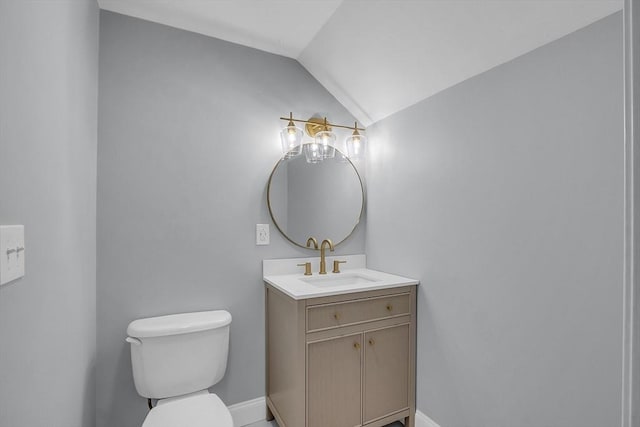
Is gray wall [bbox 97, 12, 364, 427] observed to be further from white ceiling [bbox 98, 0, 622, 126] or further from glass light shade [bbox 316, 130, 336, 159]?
glass light shade [bbox 316, 130, 336, 159]

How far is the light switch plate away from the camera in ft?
2.08

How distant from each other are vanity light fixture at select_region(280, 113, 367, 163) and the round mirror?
0.15 feet

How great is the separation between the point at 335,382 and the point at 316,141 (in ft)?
4.98

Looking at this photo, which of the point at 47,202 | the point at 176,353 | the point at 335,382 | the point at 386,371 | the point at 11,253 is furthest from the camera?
the point at 386,371

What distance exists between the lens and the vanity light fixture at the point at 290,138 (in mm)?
2053

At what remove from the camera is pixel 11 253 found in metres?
0.67

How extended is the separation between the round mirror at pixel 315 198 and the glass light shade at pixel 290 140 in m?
0.04

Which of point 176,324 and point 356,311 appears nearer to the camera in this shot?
point 176,324

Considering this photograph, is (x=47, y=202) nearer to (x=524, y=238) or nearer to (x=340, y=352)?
(x=340, y=352)

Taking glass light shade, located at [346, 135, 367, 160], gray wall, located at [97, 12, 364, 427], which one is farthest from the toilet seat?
glass light shade, located at [346, 135, 367, 160]

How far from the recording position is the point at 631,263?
1.25 feet

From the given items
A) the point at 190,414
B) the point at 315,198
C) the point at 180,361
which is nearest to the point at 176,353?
the point at 180,361

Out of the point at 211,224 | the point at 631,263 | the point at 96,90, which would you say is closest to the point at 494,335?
the point at 631,263

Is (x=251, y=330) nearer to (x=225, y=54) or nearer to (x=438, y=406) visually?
(x=438, y=406)
